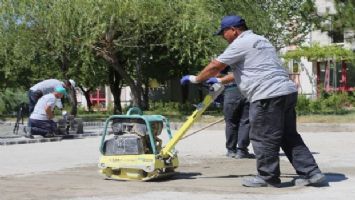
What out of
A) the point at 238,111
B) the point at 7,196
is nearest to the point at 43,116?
the point at 238,111

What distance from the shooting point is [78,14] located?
23656mm

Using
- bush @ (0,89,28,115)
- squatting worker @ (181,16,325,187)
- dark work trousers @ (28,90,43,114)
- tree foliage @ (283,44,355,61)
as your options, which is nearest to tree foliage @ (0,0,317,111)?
dark work trousers @ (28,90,43,114)

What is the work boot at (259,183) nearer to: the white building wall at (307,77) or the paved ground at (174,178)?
the paved ground at (174,178)

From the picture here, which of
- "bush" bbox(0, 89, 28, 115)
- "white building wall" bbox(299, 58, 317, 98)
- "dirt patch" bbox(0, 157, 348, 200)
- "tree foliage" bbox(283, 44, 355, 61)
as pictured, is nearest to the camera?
"dirt patch" bbox(0, 157, 348, 200)

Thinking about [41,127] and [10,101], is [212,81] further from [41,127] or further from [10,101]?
[10,101]

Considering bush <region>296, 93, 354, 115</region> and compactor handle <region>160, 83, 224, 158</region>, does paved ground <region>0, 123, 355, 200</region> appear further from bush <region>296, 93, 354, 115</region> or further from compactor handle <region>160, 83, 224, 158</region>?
bush <region>296, 93, 354, 115</region>

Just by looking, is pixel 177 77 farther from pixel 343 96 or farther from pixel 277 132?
pixel 277 132

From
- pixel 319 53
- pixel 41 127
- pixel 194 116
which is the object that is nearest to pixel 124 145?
pixel 194 116

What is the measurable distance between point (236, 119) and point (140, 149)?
10.4 feet

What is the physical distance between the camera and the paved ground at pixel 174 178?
7180 millimetres

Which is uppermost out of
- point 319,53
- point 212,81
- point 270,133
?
point 319,53

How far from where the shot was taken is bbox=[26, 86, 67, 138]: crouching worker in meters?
16.1

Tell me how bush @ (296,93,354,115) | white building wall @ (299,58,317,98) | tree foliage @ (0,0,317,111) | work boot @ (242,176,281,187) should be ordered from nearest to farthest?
work boot @ (242,176,281,187)
tree foliage @ (0,0,317,111)
bush @ (296,93,354,115)
white building wall @ (299,58,317,98)

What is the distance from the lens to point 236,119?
1123cm
